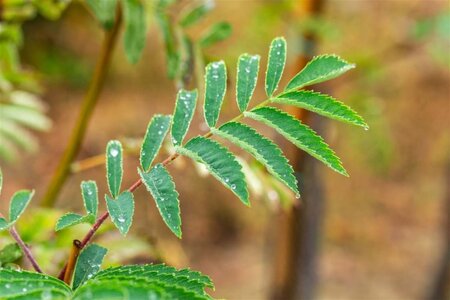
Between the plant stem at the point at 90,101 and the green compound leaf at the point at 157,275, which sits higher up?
the plant stem at the point at 90,101

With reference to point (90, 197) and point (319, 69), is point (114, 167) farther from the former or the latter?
point (319, 69)

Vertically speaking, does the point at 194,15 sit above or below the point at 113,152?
above

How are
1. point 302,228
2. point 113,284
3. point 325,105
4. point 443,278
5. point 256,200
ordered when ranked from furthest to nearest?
point 256,200 < point 443,278 < point 302,228 < point 325,105 < point 113,284

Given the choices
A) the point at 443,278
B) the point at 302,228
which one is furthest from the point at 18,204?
the point at 443,278

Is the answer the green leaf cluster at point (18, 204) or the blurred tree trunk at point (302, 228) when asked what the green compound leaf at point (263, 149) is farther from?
the blurred tree trunk at point (302, 228)

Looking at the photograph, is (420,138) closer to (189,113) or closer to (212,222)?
(212,222)

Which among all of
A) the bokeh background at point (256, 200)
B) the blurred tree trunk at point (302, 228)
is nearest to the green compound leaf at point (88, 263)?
the blurred tree trunk at point (302, 228)

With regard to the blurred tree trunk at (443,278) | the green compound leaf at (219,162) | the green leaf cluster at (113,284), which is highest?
the green compound leaf at (219,162)
